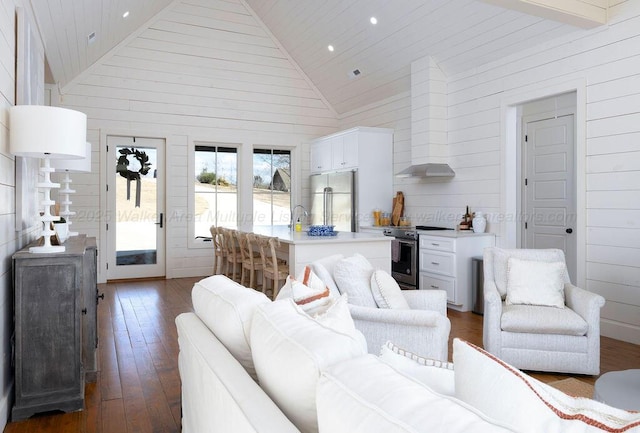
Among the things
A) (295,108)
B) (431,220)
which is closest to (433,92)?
(431,220)

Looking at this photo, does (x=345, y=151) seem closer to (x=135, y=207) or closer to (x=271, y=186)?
(x=271, y=186)

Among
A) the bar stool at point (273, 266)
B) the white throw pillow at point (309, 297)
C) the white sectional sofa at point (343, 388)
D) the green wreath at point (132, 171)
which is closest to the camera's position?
the white sectional sofa at point (343, 388)

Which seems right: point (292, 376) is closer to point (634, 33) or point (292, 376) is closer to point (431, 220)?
point (634, 33)

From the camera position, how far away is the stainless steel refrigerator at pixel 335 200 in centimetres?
734

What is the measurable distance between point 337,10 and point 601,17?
3.49 meters

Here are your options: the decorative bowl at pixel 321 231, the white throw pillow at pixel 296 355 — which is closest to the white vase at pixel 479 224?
the decorative bowl at pixel 321 231

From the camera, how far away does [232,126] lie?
804 centimetres

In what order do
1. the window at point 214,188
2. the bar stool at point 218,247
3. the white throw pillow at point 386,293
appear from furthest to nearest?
the window at point 214,188 < the bar stool at point 218,247 < the white throw pillow at point 386,293

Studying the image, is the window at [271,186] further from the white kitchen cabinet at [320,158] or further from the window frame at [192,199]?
the window frame at [192,199]

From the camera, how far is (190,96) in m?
7.74

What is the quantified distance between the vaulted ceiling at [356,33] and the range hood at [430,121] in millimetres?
169

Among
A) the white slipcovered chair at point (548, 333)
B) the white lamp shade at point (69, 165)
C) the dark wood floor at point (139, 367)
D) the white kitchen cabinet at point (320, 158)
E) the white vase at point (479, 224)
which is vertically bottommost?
the dark wood floor at point (139, 367)

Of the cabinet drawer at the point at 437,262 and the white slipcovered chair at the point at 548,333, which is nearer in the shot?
the white slipcovered chair at the point at 548,333

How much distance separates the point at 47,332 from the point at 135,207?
506cm
